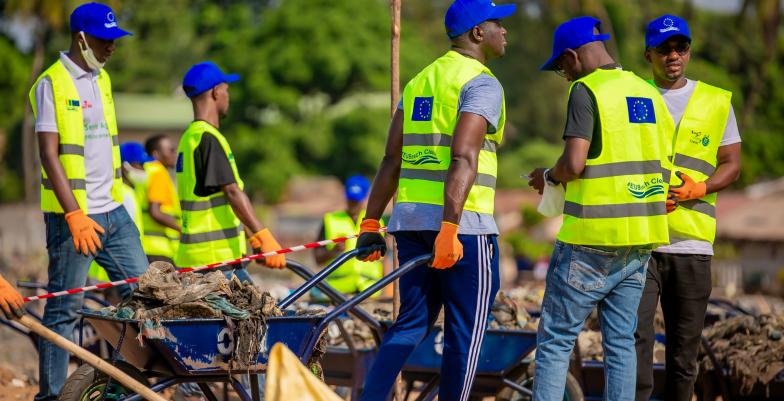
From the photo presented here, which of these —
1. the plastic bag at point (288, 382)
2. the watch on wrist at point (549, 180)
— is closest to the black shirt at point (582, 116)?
the watch on wrist at point (549, 180)

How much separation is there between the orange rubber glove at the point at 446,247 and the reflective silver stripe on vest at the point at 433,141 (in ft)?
1.38

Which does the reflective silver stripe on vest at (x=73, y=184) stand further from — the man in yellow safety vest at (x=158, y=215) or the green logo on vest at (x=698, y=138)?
the green logo on vest at (x=698, y=138)

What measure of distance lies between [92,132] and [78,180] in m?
0.29

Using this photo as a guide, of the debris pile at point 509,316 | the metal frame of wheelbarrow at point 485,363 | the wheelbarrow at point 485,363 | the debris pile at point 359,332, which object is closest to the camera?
the metal frame of wheelbarrow at point 485,363

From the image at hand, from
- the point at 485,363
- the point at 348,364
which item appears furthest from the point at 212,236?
the point at 485,363

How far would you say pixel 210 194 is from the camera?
7.36m

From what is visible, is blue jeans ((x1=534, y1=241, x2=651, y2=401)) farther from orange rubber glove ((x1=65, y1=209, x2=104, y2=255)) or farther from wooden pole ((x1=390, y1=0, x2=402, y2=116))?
orange rubber glove ((x1=65, y1=209, x2=104, y2=255))

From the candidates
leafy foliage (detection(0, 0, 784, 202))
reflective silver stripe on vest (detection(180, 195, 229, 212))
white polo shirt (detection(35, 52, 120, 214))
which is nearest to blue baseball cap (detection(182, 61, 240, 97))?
reflective silver stripe on vest (detection(180, 195, 229, 212))

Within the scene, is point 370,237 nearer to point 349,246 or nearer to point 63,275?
point 63,275

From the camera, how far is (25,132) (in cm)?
4731

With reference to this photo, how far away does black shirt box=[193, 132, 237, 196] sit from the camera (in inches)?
285

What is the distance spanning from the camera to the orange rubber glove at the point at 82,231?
646cm

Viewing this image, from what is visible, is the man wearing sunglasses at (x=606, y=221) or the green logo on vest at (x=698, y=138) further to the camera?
the green logo on vest at (x=698, y=138)

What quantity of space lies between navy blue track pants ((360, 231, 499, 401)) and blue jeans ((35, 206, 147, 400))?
5.03ft
